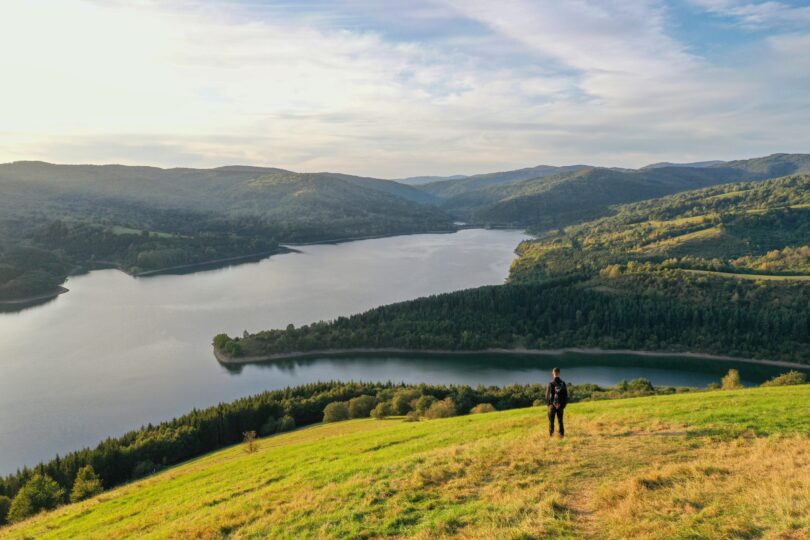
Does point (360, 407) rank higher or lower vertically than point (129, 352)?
higher

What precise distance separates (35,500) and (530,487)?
1743 inches

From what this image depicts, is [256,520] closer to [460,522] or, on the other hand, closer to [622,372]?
[460,522]

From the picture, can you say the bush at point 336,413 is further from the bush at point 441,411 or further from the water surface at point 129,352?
the water surface at point 129,352

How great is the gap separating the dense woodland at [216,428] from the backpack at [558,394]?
98.1 feet

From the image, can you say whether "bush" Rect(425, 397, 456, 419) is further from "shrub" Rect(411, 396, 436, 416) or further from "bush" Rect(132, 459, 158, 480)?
"bush" Rect(132, 459, 158, 480)

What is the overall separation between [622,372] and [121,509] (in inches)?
4278

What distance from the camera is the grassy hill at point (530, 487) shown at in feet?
41.9

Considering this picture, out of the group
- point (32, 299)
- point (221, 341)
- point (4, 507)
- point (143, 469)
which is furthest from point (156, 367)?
point (32, 299)

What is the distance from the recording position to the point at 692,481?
1452 centimetres

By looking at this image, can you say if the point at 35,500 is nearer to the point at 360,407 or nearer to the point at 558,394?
the point at 360,407

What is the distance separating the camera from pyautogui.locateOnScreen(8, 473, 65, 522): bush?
128 feet

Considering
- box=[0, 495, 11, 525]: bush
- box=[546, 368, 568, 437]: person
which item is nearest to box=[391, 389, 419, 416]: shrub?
box=[0, 495, 11, 525]: bush

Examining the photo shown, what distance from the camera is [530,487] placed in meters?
15.6

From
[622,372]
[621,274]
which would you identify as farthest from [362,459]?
[621,274]
